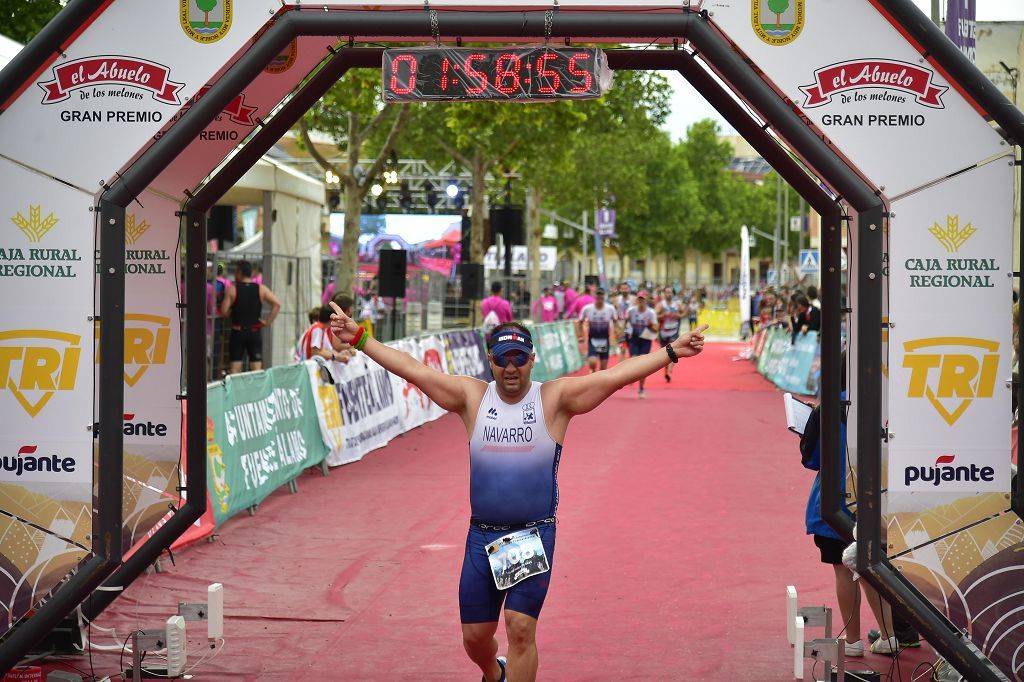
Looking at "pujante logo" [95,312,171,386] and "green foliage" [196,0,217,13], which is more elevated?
"green foliage" [196,0,217,13]

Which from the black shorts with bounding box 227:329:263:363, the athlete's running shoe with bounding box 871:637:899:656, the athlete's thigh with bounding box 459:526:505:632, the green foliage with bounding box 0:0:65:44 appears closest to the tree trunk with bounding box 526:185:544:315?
the black shorts with bounding box 227:329:263:363

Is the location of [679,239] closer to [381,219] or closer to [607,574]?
[381,219]

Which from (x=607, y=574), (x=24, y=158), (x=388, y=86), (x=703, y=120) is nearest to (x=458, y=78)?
(x=388, y=86)

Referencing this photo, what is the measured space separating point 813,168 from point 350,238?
1864cm

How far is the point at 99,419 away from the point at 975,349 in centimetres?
457

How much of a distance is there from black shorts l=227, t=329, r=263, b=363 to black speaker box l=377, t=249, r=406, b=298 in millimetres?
6317

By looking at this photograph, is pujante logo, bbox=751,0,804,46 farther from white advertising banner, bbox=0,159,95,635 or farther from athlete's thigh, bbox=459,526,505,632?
white advertising banner, bbox=0,159,95,635

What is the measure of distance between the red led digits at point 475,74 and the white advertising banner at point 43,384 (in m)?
2.10

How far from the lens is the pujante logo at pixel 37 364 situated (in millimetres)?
6539

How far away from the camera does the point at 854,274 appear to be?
688 centimetres

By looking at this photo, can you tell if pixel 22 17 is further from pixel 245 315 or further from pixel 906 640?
pixel 906 640

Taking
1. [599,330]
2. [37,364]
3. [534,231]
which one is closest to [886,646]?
[37,364]

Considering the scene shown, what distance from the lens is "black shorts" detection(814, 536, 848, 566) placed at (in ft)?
25.0

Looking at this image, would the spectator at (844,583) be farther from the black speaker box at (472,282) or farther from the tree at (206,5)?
the black speaker box at (472,282)
